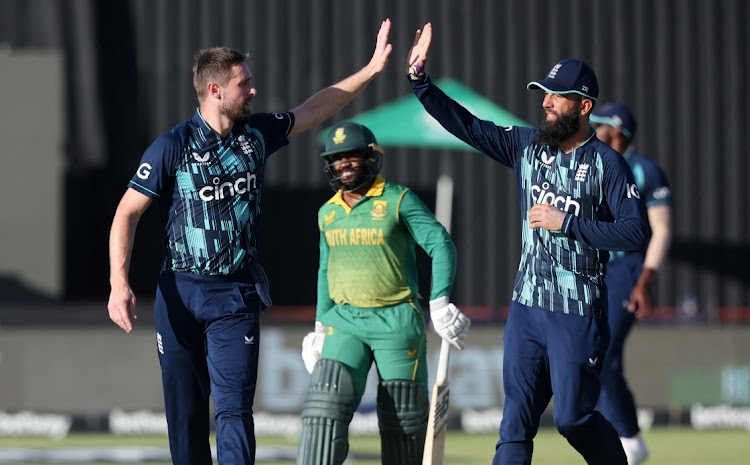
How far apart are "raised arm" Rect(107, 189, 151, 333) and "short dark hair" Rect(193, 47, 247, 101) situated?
0.62 metres

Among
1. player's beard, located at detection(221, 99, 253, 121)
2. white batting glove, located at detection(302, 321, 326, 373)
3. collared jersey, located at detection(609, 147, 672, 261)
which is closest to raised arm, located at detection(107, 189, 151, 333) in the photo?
player's beard, located at detection(221, 99, 253, 121)

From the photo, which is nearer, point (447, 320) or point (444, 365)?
point (447, 320)

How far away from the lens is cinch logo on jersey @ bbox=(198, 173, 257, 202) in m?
6.62

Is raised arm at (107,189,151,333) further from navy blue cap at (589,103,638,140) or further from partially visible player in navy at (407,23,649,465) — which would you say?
navy blue cap at (589,103,638,140)

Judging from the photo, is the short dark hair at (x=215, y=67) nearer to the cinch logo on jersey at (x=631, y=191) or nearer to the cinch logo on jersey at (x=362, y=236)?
the cinch logo on jersey at (x=362, y=236)

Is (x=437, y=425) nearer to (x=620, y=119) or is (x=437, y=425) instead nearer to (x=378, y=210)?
(x=378, y=210)

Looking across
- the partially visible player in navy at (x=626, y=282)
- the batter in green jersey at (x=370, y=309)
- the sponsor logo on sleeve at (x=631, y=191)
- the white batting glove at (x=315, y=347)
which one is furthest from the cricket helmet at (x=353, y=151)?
the partially visible player in navy at (x=626, y=282)

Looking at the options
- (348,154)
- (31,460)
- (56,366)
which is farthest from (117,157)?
(348,154)

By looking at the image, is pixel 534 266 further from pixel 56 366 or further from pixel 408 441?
pixel 56 366

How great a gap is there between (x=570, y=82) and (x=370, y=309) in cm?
162

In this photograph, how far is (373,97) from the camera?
51.9 ft

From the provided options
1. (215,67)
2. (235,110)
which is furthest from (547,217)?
(215,67)

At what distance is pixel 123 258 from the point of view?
21.2 ft

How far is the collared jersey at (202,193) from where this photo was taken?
21.6 feet
